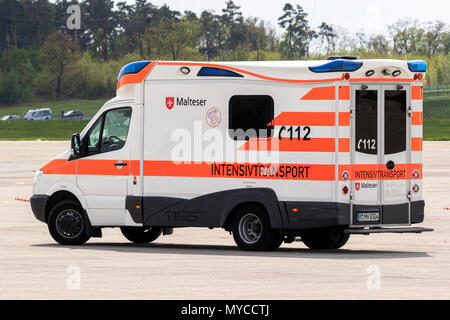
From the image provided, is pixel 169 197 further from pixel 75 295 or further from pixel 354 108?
pixel 75 295

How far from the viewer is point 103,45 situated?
7672 inches

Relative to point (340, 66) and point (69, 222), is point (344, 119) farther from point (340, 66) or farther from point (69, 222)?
point (69, 222)

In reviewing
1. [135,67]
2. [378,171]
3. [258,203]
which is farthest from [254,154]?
[135,67]

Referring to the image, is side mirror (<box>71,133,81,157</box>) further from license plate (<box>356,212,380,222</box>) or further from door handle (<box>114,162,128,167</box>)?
license plate (<box>356,212,380,222</box>)

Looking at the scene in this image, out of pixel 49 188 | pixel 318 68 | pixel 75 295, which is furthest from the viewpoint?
pixel 49 188

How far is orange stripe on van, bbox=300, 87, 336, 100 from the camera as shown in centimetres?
1422

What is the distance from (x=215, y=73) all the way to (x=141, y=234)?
10.5ft

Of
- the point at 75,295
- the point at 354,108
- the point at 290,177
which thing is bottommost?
the point at 75,295

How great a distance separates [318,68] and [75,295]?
Result: 5350 mm

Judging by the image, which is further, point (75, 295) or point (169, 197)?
point (169, 197)

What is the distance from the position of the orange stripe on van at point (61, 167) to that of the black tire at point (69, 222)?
0.48 metres

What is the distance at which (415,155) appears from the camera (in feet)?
49.2

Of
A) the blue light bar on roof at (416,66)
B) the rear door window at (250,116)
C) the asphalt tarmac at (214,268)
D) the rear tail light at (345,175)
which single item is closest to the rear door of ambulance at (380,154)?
the rear tail light at (345,175)

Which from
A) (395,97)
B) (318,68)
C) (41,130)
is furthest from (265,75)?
(41,130)
